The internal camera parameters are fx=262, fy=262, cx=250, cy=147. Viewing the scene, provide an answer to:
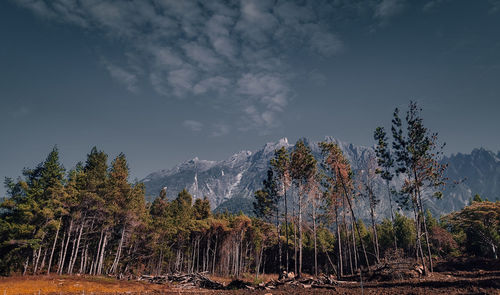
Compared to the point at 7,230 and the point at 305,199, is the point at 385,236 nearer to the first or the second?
the point at 305,199

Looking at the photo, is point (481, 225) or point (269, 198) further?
point (481, 225)

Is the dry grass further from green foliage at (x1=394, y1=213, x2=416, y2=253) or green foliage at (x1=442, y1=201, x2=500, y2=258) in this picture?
green foliage at (x1=394, y1=213, x2=416, y2=253)

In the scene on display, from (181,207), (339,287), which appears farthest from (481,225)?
(181,207)

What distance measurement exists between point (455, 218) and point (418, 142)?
124 feet

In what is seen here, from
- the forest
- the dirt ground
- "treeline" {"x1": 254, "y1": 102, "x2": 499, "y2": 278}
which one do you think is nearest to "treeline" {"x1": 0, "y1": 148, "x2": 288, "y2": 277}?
the forest

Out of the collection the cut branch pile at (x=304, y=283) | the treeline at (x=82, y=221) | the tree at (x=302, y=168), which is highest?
the tree at (x=302, y=168)

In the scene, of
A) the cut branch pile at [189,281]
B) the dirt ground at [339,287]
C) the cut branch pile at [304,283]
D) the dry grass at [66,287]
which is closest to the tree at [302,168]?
the cut branch pile at [304,283]

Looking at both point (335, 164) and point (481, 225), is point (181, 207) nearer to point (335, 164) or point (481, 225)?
point (335, 164)

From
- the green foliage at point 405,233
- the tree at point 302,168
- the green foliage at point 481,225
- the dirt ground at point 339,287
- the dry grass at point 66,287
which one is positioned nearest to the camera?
the dirt ground at point 339,287

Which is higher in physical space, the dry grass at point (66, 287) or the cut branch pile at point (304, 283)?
the cut branch pile at point (304, 283)

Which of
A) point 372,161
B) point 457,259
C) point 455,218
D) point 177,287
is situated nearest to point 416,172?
point 372,161

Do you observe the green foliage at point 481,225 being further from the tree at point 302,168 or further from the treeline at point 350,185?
the tree at point 302,168

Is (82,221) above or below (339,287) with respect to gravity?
above

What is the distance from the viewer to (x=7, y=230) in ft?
104
